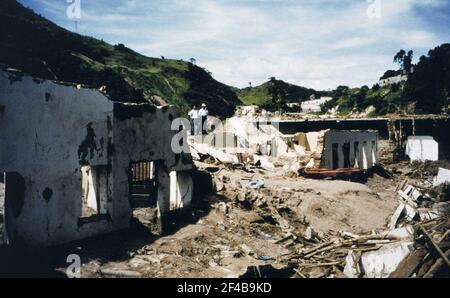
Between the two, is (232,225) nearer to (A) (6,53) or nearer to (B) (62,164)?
(B) (62,164)

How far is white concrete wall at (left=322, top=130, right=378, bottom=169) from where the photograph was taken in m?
23.0

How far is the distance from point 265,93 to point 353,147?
59755 millimetres

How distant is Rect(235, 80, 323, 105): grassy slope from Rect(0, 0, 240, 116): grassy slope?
31.4 ft

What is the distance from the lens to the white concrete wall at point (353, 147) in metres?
23.0

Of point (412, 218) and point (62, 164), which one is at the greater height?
point (62, 164)

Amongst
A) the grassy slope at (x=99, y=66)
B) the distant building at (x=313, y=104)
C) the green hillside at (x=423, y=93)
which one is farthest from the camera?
the distant building at (x=313, y=104)

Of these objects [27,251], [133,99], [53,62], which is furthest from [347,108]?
[27,251]

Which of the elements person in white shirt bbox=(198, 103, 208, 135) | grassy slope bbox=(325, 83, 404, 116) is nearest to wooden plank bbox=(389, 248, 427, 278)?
person in white shirt bbox=(198, 103, 208, 135)

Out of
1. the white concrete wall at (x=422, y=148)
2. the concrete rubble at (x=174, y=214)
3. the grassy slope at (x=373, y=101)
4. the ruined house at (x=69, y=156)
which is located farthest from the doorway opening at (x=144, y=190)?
the grassy slope at (x=373, y=101)

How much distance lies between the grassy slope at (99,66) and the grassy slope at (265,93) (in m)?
9.57

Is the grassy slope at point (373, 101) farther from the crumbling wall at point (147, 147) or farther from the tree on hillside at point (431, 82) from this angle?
the crumbling wall at point (147, 147)

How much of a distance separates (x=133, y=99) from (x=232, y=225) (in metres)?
27.7

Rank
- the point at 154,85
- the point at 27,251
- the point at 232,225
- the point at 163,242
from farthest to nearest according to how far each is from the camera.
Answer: the point at 154,85, the point at 232,225, the point at 163,242, the point at 27,251

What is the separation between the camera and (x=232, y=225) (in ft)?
44.4
